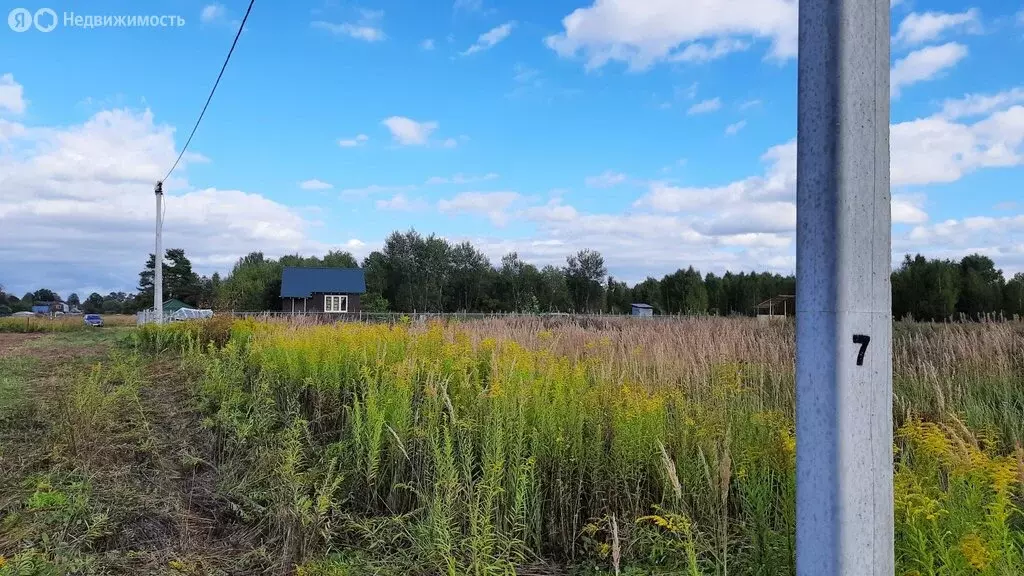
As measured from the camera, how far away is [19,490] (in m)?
3.42

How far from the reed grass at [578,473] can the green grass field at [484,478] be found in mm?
15

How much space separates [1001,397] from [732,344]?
2324mm

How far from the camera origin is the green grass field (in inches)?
81.2

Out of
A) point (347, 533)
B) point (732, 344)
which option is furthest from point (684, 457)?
point (732, 344)

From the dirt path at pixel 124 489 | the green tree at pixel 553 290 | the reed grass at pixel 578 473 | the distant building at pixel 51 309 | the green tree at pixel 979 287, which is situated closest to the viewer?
the reed grass at pixel 578 473

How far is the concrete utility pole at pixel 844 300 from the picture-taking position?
3.50 feet

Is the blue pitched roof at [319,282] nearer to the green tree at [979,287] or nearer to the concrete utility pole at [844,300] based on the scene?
the green tree at [979,287]

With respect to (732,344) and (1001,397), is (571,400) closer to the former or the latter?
(732,344)

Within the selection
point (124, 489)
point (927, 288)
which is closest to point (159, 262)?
point (124, 489)

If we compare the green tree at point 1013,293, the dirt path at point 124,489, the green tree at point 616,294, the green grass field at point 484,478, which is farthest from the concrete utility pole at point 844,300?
the green tree at point 616,294

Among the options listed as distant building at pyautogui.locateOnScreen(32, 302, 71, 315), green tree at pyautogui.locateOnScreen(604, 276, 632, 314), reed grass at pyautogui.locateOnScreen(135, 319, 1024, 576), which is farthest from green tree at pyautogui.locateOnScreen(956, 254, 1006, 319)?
distant building at pyautogui.locateOnScreen(32, 302, 71, 315)

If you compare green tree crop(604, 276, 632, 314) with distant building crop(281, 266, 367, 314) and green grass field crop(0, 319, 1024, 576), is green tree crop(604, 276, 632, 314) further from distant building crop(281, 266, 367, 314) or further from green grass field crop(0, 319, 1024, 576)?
green grass field crop(0, 319, 1024, 576)

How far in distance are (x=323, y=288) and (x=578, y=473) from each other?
41126 mm

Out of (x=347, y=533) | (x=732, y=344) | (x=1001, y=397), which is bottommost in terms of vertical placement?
(x=347, y=533)
